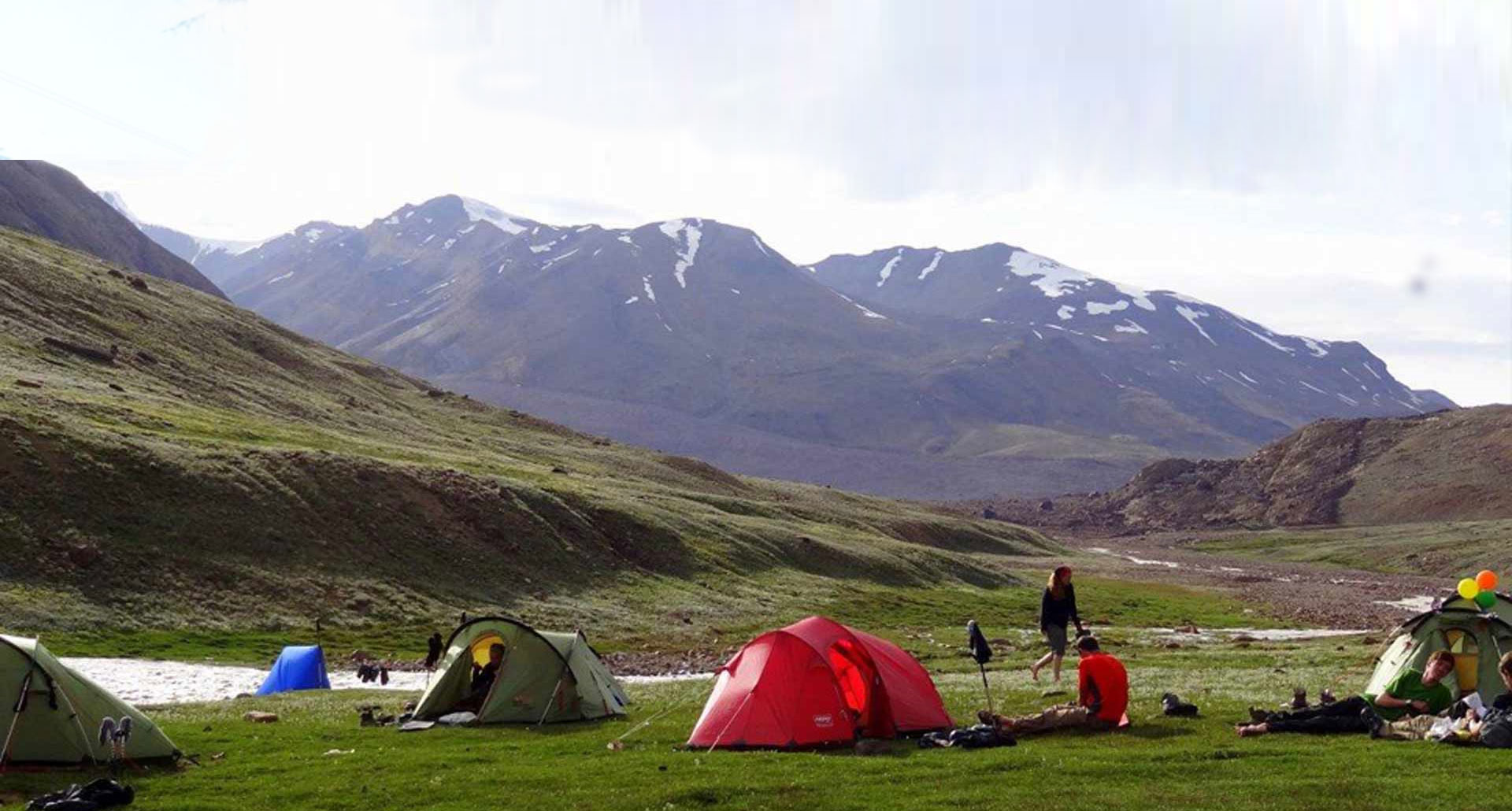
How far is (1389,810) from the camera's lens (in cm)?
1928

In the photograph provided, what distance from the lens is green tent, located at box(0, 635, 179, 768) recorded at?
2472 centimetres

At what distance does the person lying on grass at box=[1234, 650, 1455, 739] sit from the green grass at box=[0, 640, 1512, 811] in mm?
592

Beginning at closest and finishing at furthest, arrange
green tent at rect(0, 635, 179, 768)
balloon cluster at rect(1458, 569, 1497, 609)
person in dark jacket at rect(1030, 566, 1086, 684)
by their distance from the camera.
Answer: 1. green tent at rect(0, 635, 179, 768)
2. balloon cluster at rect(1458, 569, 1497, 609)
3. person in dark jacket at rect(1030, 566, 1086, 684)

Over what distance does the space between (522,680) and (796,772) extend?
1111 cm

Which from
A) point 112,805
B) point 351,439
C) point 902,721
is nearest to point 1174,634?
point 902,721

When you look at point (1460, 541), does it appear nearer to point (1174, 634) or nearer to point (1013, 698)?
point (1174, 634)

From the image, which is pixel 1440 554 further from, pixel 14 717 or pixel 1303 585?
pixel 14 717

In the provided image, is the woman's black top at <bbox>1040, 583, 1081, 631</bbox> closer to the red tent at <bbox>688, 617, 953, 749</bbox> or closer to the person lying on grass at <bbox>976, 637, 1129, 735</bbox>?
the person lying on grass at <bbox>976, 637, 1129, 735</bbox>

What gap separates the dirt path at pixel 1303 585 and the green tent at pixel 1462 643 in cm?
6176

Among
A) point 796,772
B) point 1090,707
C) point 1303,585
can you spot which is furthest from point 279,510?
point 1303,585

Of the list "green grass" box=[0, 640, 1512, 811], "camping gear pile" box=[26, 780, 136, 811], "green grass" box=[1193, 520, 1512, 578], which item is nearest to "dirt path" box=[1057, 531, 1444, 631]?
"green grass" box=[1193, 520, 1512, 578]

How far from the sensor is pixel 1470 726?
952 inches

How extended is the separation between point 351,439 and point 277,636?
5945 cm

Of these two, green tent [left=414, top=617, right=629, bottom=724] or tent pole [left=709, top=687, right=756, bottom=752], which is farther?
green tent [left=414, top=617, right=629, bottom=724]
